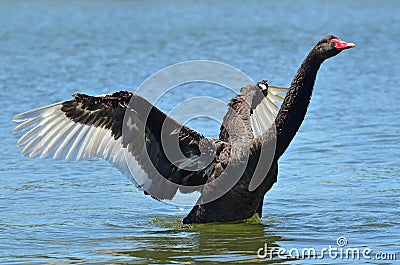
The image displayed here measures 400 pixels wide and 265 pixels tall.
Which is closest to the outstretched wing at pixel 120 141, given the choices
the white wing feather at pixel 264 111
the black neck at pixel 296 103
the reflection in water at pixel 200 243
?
the reflection in water at pixel 200 243

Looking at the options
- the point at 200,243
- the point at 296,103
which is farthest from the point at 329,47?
the point at 200,243

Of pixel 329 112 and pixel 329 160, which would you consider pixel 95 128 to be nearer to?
pixel 329 160

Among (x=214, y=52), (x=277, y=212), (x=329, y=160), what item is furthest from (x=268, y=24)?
(x=277, y=212)

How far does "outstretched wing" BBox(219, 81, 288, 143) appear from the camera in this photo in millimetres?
8172

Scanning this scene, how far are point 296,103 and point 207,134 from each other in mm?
4434

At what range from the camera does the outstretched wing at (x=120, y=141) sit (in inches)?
310

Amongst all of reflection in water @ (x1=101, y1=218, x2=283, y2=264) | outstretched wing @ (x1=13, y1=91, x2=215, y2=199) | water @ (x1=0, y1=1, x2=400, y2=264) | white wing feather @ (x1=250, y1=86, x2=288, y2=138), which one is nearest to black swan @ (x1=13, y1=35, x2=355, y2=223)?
outstretched wing @ (x1=13, y1=91, x2=215, y2=199)

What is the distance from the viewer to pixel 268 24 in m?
28.6

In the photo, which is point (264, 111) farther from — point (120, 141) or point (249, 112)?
point (120, 141)

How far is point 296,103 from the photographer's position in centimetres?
761

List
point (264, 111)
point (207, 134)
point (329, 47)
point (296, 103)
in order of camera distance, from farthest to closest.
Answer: point (207, 134)
point (264, 111)
point (296, 103)
point (329, 47)

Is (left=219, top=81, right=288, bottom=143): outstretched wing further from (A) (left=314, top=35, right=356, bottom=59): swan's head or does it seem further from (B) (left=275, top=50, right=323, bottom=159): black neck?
(A) (left=314, top=35, right=356, bottom=59): swan's head

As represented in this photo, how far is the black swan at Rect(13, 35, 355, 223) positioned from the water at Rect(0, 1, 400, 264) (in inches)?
14.7

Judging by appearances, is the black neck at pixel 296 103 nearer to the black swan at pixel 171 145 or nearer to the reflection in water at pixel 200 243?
the black swan at pixel 171 145
